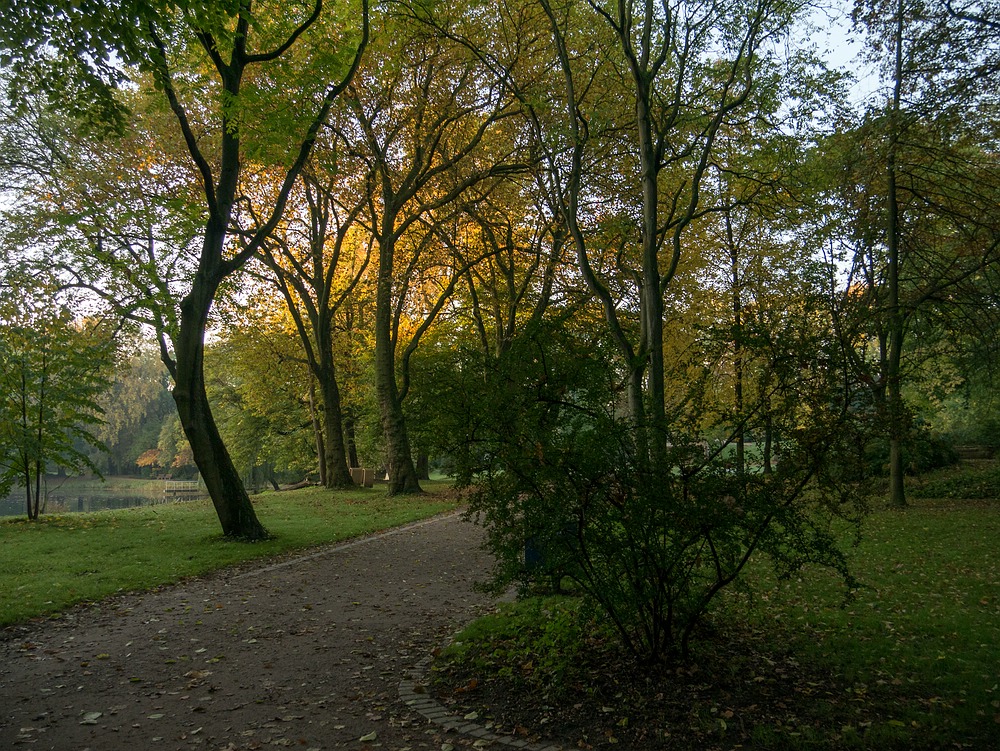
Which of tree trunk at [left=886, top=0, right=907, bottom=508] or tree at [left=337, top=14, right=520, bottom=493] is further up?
tree at [left=337, top=14, right=520, bottom=493]

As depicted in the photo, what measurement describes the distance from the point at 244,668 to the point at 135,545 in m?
6.97

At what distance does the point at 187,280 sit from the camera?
1750 cm

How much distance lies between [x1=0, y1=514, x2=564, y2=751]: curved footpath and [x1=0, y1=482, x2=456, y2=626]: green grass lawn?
59 centimetres

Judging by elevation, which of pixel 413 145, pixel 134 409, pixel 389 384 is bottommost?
pixel 389 384

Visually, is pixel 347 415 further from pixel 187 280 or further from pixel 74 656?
pixel 74 656

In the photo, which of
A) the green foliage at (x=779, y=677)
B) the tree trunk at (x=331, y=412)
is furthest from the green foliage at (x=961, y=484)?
the tree trunk at (x=331, y=412)

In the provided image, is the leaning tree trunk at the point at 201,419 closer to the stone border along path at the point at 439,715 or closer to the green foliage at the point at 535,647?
the green foliage at the point at 535,647

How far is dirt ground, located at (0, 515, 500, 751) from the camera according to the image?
4523 mm

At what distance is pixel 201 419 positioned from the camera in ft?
38.8

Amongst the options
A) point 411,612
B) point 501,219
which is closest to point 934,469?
point 501,219

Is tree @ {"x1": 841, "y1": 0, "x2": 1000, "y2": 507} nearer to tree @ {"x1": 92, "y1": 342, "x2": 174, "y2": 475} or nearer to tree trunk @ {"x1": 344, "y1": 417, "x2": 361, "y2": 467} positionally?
tree @ {"x1": 92, "y1": 342, "x2": 174, "y2": 475}

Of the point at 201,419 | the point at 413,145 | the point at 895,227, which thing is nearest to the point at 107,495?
the point at 413,145

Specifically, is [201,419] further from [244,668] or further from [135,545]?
[244,668]

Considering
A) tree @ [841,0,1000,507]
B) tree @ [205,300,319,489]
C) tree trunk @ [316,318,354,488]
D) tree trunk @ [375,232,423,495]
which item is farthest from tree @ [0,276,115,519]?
tree @ [841,0,1000,507]
